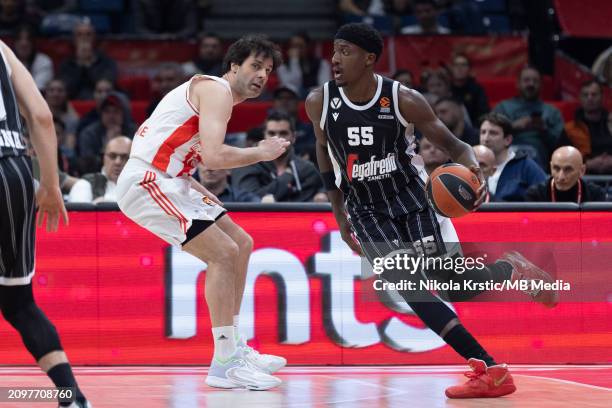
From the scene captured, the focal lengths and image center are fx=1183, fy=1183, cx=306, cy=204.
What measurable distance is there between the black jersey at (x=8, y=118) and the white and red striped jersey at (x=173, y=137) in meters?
1.64

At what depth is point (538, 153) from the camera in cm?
1201

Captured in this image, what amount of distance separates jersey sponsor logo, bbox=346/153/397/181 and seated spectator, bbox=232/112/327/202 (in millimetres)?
2659

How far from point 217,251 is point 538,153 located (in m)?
5.88

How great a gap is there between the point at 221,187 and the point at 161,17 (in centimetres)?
623

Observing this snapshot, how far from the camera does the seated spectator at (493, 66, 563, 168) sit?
479 inches

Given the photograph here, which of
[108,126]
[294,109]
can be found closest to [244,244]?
[108,126]

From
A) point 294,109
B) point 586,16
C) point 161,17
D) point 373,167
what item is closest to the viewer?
point 373,167

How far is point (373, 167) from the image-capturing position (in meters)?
7.15

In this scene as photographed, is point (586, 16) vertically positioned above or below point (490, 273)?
above

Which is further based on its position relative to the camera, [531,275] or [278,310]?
[278,310]

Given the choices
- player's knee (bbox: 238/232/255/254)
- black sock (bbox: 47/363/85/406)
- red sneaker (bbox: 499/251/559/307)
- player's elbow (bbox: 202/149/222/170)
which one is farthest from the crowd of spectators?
black sock (bbox: 47/363/85/406)

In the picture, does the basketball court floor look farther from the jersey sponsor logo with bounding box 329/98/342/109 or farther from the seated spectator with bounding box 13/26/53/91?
the seated spectator with bounding box 13/26/53/91

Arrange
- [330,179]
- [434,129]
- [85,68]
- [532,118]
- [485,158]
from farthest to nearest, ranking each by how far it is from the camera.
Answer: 1. [85,68]
2. [532,118]
3. [485,158]
4. [330,179]
5. [434,129]

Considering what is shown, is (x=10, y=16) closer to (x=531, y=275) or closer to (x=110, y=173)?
(x=110, y=173)
